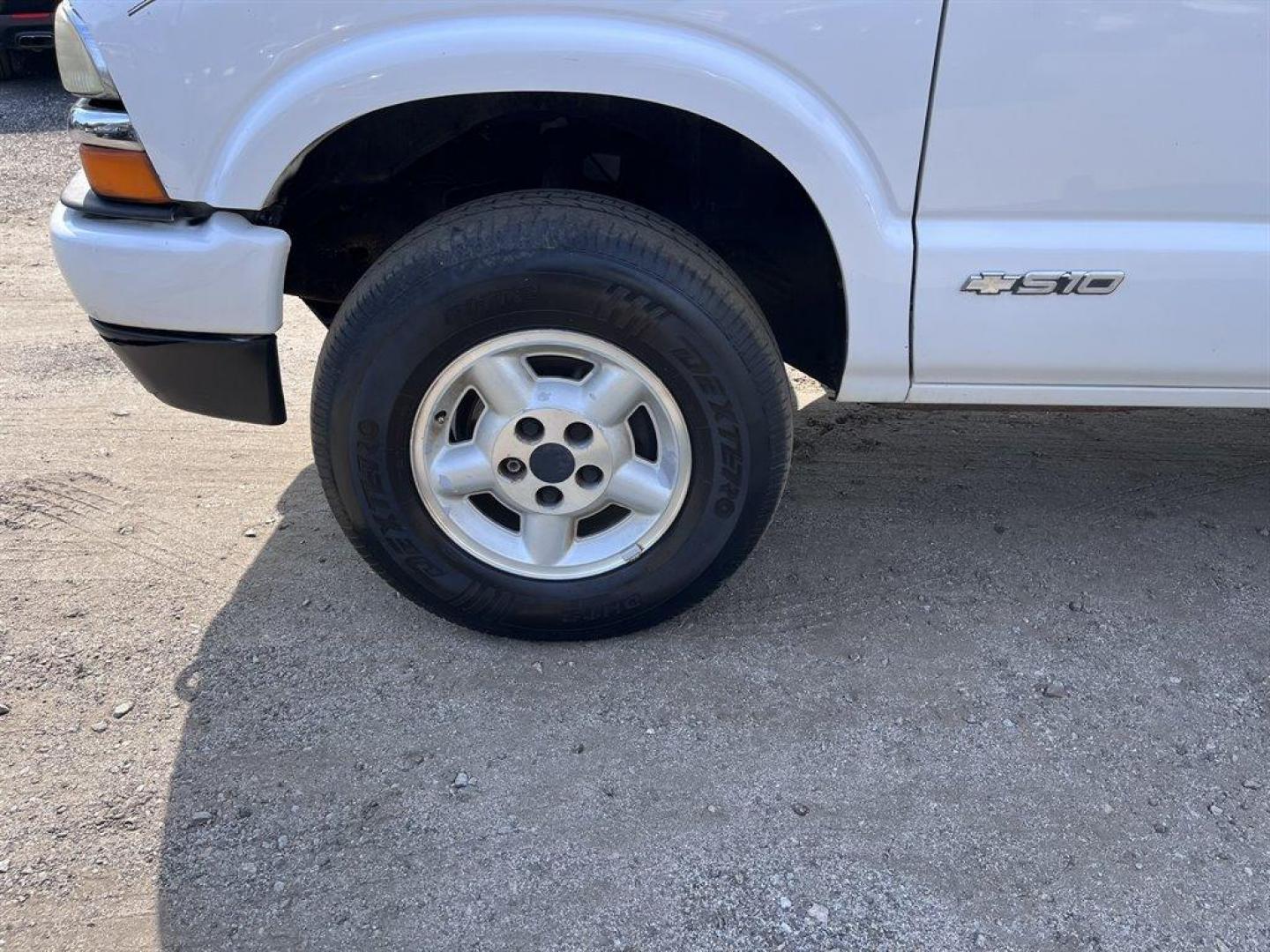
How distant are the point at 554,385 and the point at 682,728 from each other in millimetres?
827

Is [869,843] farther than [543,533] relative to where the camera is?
No

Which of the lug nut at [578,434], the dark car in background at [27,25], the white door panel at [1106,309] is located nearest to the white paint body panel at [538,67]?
the white door panel at [1106,309]

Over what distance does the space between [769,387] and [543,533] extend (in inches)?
25.5

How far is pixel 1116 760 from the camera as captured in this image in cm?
233

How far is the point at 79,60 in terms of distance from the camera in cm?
224

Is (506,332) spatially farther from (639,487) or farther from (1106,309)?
(1106,309)

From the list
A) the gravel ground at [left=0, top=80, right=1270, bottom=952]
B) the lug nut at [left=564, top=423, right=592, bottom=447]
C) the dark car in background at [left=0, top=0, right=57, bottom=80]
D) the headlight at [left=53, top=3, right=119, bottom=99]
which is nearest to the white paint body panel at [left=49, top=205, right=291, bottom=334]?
the headlight at [left=53, top=3, right=119, bottom=99]

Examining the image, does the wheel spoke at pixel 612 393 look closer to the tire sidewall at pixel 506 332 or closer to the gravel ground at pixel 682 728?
the tire sidewall at pixel 506 332

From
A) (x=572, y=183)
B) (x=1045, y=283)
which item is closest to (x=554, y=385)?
(x=572, y=183)

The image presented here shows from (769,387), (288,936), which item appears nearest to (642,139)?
(769,387)

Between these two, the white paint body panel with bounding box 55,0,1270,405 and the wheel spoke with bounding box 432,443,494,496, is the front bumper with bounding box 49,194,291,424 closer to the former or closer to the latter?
the white paint body panel with bounding box 55,0,1270,405

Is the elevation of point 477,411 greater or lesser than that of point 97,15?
lesser

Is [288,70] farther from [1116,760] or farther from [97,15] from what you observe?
[1116,760]

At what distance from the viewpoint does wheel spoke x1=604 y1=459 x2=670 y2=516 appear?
2520 mm
